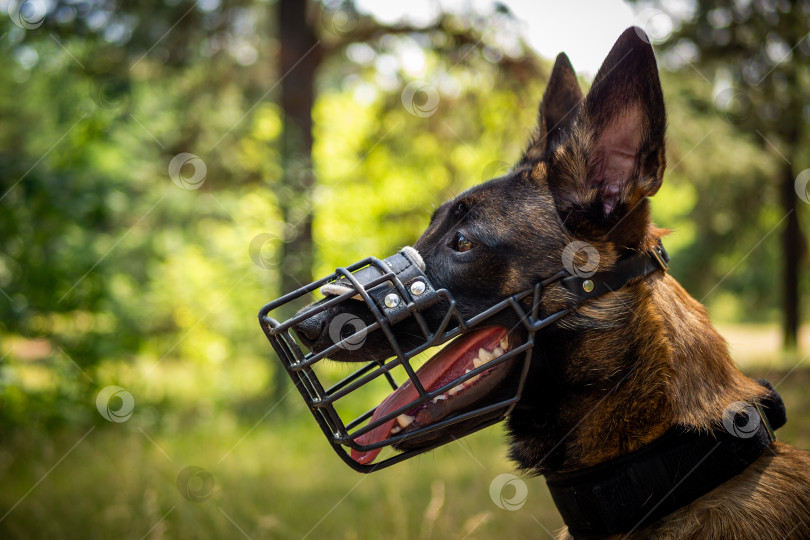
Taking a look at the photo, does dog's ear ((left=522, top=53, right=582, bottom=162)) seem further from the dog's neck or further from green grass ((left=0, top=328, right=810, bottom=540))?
green grass ((left=0, top=328, right=810, bottom=540))

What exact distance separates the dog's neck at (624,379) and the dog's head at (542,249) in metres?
0.02

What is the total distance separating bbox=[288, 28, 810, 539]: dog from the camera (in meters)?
1.66

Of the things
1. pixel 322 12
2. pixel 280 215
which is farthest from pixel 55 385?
pixel 322 12

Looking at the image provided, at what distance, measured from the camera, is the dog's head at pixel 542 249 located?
183cm

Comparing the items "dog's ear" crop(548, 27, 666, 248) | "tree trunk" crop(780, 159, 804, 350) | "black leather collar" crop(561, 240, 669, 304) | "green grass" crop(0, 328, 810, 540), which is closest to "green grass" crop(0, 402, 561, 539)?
"green grass" crop(0, 328, 810, 540)

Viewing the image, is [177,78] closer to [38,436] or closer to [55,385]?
[55,385]

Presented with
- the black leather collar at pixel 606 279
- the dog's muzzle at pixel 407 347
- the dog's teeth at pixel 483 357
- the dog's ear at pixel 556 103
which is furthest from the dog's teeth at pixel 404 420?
the dog's ear at pixel 556 103

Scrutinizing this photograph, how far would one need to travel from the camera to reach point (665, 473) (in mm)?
1653

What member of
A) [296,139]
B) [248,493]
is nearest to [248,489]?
[248,493]

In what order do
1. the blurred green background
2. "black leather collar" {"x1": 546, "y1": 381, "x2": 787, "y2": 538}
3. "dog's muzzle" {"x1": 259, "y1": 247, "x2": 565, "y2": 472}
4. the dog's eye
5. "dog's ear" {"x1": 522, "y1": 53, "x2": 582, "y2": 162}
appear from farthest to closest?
the blurred green background
"dog's ear" {"x1": 522, "y1": 53, "x2": 582, "y2": 162}
the dog's eye
"dog's muzzle" {"x1": 259, "y1": 247, "x2": 565, "y2": 472}
"black leather collar" {"x1": 546, "y1": 381, "x2": 787, "y2": 538}

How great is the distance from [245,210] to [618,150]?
6.55m

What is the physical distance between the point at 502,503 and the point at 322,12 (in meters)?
6.89

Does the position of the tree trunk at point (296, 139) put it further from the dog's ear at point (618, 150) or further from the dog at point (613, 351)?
the dog's ear at point (618, 150)

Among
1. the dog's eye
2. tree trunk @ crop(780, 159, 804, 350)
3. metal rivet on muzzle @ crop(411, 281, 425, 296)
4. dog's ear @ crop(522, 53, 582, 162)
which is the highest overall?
dog's ear @ crop(522, 53, 582, 162)
